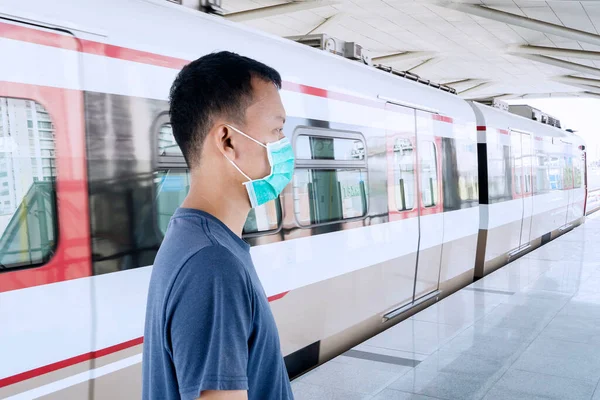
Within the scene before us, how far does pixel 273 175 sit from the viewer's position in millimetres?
→ 1628

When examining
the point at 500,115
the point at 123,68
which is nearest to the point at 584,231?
the point at 500,115

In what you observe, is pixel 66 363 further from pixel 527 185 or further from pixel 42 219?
pixel 527 185

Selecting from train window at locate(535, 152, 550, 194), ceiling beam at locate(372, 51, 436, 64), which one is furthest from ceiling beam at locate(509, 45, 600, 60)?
train window at locate(535, 152, 550, 194)

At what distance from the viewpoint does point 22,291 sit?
2707 mm

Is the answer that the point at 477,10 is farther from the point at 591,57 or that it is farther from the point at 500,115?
the point at 500,115

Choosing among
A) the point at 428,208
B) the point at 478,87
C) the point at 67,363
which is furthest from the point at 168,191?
the point at 478,87

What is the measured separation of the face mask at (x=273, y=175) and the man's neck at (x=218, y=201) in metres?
0.06

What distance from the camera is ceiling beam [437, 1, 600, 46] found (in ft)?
66.6

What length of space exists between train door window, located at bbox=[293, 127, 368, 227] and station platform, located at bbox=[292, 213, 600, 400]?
49.0 inches

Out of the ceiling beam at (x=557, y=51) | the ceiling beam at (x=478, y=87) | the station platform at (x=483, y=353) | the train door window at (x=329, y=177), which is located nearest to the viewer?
the station platform at (x=483, y=353)

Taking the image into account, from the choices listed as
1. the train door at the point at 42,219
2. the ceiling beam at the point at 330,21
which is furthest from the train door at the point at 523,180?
the ceiling beam at the point at 330,21

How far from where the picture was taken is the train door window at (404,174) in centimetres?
635

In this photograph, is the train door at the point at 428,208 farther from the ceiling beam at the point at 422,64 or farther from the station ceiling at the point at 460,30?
the ceiling beam at the point at 422,64

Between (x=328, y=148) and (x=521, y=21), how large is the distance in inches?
743
